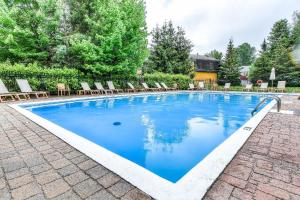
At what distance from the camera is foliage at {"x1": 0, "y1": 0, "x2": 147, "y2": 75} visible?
42.1 ft

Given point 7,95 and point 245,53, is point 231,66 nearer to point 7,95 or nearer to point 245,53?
point 7,95

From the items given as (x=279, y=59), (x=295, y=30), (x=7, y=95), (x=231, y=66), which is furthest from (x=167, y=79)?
(x=295, y=30)

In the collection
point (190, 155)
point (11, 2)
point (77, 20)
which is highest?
point (11, 2)

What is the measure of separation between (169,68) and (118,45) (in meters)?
12.6

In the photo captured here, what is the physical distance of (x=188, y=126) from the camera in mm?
5504

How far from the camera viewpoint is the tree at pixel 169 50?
24891 millimetres

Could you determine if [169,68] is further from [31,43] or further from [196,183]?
[196,183]

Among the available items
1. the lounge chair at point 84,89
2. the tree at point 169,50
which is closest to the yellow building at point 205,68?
the tree at point 169,50

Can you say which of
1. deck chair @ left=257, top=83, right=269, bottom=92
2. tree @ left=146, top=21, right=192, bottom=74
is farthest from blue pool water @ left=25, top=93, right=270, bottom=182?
tree @ left=146, top=21, right=192, bottom=74

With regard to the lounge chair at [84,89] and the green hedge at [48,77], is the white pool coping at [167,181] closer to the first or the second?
the green hedge at [48,77]

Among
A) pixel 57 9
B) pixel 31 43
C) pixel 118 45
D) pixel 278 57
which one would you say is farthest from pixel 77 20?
pixel 278 57

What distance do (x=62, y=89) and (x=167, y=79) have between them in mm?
11670

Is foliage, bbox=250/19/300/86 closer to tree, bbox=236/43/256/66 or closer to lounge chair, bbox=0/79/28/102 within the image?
lounge chair, bbox=0/79/28/102

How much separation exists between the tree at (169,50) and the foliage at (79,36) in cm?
958
